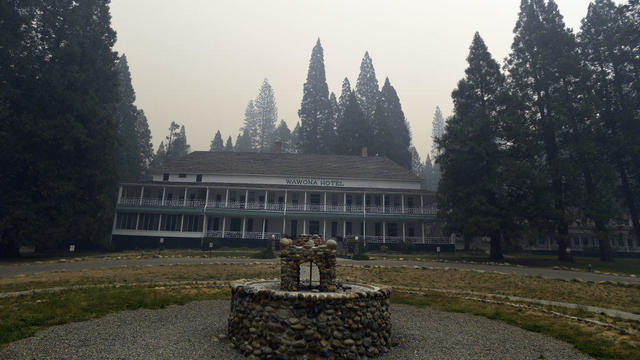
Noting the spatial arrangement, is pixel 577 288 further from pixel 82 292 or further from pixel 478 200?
pixel 82 292

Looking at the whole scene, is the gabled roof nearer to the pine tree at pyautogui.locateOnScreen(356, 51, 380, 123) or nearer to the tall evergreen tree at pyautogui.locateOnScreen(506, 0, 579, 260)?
the tall evergreen tree at pyautogui.locateOnScreen(506, 0, 579, 260)

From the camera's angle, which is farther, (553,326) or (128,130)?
(128,130)

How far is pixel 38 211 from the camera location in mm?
24359

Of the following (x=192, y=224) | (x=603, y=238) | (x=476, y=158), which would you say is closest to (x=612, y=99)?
(x=603, y=238)

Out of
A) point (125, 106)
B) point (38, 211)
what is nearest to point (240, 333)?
point (38, 211)

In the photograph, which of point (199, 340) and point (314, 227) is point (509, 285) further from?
point (314, 227)

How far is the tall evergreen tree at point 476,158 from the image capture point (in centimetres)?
2630

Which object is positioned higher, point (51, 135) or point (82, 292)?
point (51, 135)

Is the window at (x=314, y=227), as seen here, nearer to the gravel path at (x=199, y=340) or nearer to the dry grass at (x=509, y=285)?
the dry grass at (x=509, y=285)

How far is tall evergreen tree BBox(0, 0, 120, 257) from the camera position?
78.7 feet

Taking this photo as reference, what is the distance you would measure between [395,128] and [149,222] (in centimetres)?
4797

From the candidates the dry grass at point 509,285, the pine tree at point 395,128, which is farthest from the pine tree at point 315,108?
the dry grass at point 509,285

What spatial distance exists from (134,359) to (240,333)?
2.23m

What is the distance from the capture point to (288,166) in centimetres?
4147
